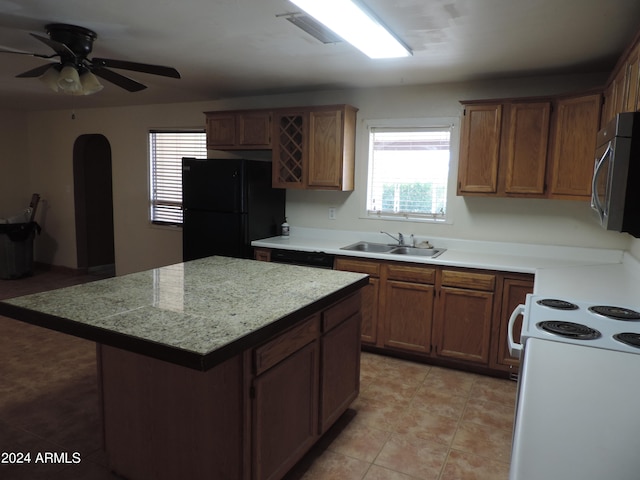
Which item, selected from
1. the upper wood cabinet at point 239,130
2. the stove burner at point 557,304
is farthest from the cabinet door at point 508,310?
the upper wood cabinet at point 239,130

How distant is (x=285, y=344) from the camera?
201cm

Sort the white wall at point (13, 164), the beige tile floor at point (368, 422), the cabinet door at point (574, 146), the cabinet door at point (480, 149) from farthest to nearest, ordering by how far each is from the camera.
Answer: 1. the white wall at point (13, 164)
2. the cabinet door at point (480, 149)
3. the cabinet door at point (574, 146)
4. the beige tile floor at point (368, 422)

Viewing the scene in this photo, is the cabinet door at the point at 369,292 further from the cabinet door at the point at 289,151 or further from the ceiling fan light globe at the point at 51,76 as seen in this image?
the ceiling fan light globe at the point at 51,76

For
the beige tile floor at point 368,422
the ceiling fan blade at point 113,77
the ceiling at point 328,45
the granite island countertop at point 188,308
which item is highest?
the ceiling at point 328,45

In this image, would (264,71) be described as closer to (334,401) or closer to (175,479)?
(334,401)

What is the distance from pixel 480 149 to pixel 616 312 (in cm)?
186

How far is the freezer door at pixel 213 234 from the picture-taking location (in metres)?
4.11

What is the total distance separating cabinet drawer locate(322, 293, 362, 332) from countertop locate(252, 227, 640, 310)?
3.24 ft

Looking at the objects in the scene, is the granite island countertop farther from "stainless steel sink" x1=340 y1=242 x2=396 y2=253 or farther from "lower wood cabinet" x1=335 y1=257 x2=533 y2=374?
"stainless steel sink" x1=340 y1=242 x2=396 y2=253

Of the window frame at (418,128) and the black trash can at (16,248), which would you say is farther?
the black trash can at (16,248)

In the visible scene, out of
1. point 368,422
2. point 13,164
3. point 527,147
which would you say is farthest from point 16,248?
point 527,147

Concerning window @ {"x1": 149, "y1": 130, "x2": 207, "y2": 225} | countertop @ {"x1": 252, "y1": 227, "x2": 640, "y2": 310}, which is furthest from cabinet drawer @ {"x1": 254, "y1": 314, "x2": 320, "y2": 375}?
window @ {"x1": 149, "y1": 130, "x2": 207, "y2": 225}

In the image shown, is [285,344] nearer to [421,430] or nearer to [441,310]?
[421,430]

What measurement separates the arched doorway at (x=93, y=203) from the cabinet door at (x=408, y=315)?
→ 15.4ft
